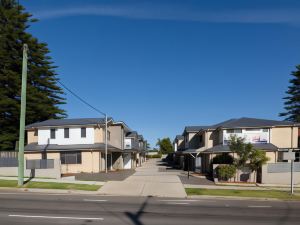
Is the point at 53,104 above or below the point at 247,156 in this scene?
above

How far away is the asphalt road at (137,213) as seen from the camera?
11.9 m

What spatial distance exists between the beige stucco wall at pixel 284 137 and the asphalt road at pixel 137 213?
23.7 metres

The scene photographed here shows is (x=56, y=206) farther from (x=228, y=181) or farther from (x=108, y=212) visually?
(x=228, y=181)

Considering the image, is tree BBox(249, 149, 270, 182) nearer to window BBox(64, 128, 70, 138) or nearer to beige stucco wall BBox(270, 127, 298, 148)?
beige stucco wall BBox(270, 127, 298, 148)

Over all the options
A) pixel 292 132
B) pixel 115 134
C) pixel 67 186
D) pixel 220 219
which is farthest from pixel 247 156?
pixel 115 134

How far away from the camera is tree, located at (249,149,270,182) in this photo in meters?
29.6

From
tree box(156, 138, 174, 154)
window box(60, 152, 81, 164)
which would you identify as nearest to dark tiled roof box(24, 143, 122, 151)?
window box(60, 152, 81, 164)

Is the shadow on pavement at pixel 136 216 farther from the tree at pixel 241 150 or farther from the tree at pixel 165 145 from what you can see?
the tree at pixel 165 145

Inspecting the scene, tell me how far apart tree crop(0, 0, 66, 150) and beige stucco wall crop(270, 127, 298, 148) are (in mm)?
35498

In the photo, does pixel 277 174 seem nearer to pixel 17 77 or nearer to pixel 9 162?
pixel 9 162

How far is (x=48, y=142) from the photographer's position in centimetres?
4044

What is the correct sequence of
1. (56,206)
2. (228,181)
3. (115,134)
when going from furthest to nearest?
(115,134)
(228,181)
(56,206)

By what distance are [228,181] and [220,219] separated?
17.4m

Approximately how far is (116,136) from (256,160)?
2320cm
